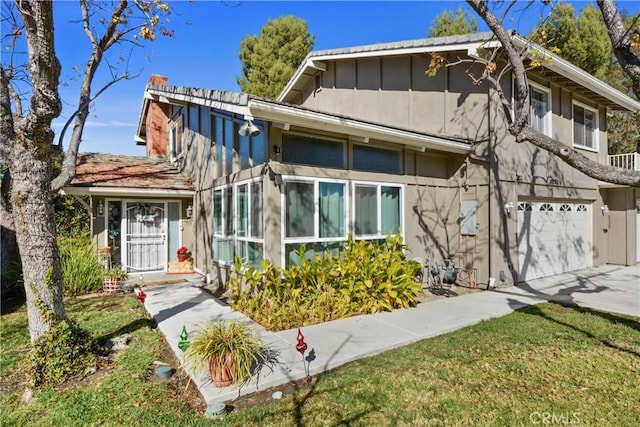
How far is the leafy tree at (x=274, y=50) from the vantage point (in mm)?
21906

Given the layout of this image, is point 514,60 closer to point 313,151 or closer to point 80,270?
point 313,151

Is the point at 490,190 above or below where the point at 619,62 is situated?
below

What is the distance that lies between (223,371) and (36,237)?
9.61 feet

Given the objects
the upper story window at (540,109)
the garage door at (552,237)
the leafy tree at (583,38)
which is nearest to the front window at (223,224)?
the garage door at (552,237)

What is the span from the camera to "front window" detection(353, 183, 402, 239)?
830cm

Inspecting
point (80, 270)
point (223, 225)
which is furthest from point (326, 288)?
point (80, 270)

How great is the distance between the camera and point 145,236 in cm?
1130

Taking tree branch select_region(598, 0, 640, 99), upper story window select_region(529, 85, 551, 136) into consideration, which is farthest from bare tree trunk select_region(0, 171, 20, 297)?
upper story window select_region(529, 85, 551, 136)

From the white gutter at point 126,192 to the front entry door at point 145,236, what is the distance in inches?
28.4

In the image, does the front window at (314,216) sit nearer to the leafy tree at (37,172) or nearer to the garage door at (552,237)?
the leafy tree at (37,172)

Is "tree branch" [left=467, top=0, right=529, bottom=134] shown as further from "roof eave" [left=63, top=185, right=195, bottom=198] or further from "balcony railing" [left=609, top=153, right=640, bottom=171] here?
"balcony railing" [left=609, top=153, right=640, bottom=171]

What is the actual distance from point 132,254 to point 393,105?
9.53 m

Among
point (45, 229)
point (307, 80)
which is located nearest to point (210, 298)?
point (45, 229)

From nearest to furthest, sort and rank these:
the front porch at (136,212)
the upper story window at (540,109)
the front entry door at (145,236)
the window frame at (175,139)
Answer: the upper story window at (540,109)
the front porch at (136,212)
the front entry door at (145,236)
the window frame at (175,139)
